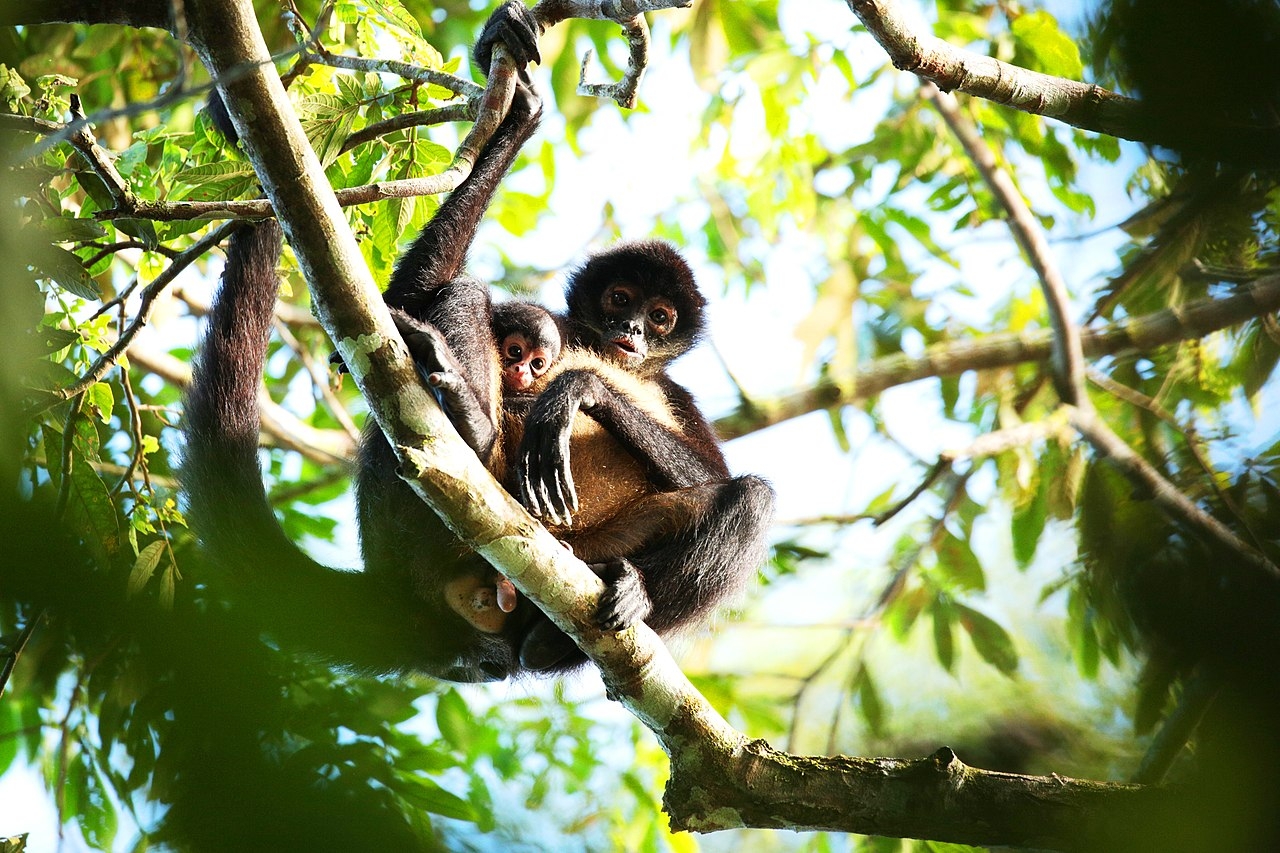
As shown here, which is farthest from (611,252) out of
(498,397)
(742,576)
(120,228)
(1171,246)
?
(1171,246)

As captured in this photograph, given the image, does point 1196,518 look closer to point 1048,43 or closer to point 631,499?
point 631,499

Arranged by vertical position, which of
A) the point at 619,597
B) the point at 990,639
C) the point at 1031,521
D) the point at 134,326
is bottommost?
the point at 990,639

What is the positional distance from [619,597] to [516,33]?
6.59 feet

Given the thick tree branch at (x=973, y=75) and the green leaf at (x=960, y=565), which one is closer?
the thick tree branch at (x=973, y=75)

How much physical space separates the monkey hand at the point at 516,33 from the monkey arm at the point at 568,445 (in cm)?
114

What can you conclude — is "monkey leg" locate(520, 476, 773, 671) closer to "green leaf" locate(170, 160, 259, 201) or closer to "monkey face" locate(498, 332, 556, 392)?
"monkey face" locate(498, 332, 556, 392)

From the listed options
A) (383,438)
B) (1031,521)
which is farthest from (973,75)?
(1031,521)

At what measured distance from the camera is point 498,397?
3756mm

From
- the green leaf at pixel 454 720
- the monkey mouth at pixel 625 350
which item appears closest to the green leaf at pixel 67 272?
the monkey mouth at pixel 625 350

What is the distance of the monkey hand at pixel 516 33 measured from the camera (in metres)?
3.56

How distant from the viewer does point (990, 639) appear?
5801 mm

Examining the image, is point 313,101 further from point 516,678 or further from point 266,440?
point 266,440

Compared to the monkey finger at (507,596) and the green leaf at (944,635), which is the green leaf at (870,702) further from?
the monkey finger at (507,596)

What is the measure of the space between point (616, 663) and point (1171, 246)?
7.23ft
